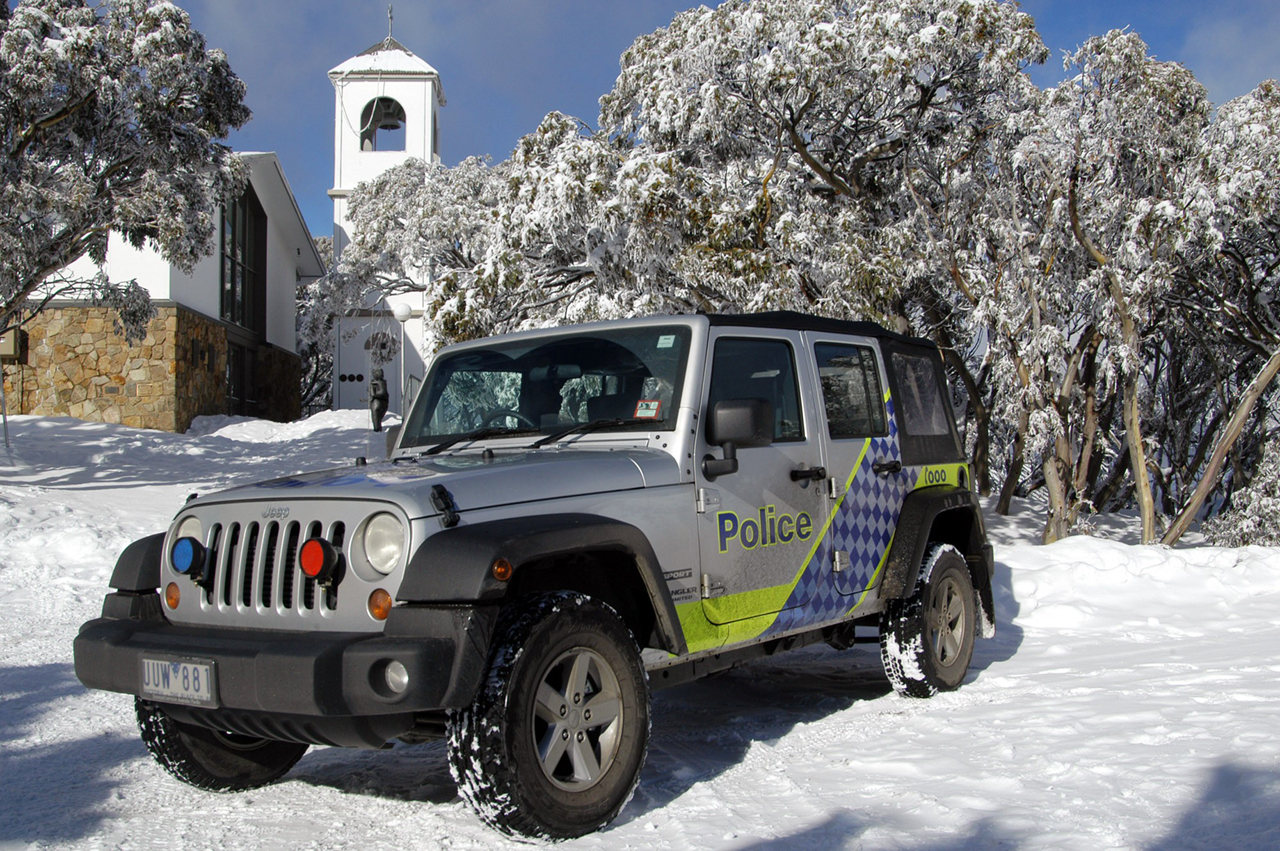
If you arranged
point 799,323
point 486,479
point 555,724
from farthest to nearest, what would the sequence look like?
point 799,323 < point 486,479 < point 555,724

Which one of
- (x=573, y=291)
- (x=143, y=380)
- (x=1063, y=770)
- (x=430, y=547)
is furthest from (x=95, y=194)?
(x=1063, y=770)

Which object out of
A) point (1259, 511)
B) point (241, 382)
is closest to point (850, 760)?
point (1259, 511)

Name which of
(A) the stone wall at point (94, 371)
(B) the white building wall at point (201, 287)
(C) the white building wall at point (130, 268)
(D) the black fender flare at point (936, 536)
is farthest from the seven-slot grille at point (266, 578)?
(A) the stone wall at point (94, 371)

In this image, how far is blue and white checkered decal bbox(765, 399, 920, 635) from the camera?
4.90 metres

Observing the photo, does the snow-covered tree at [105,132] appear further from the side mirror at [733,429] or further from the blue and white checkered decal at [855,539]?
the side mirror at [733,429]

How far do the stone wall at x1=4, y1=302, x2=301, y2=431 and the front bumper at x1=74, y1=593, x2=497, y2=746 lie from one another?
20.4 m

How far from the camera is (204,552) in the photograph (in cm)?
378

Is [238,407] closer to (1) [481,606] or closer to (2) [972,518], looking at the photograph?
(2) [972,518]

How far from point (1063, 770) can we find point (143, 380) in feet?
71.1

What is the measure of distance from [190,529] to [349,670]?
1.14m

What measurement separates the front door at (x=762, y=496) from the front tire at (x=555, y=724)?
646 millimetres

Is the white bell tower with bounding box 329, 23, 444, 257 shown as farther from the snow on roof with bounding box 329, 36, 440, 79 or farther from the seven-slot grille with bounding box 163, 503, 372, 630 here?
the seven-slot grille with bounding box 163, 503, 372, 630

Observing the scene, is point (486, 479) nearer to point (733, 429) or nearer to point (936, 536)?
point (733, 429)

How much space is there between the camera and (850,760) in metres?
4.60
